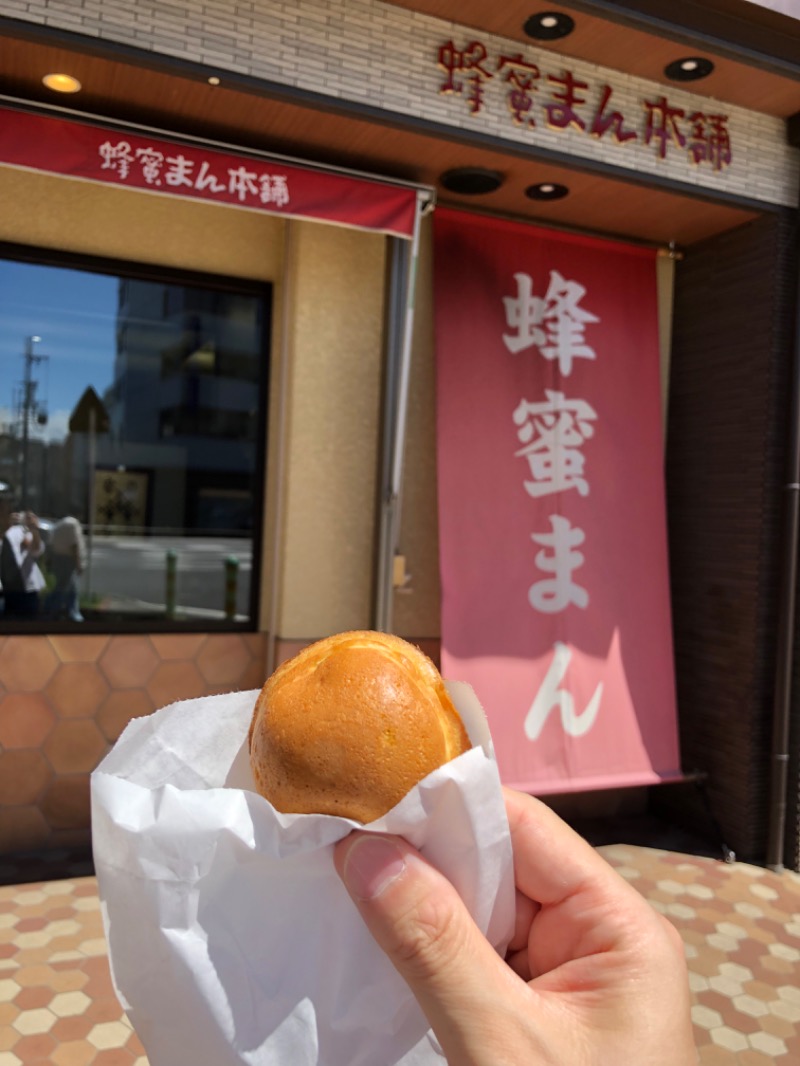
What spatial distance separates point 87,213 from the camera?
457 centimetres

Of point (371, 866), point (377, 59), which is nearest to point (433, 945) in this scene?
point (371, 866)

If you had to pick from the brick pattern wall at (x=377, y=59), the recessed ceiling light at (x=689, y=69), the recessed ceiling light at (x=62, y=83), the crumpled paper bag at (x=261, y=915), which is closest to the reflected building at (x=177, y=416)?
the recessed ceiling light at (x=62, y=83)

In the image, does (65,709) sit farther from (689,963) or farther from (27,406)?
(689,963)

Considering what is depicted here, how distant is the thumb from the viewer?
1233 millimetres

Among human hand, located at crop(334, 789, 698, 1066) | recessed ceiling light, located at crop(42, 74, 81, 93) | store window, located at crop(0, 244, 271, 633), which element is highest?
recessed ceiling light, located at crop(42, 74, 81, 93)

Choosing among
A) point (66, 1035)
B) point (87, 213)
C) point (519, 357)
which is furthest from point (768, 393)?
point (66, 1035)

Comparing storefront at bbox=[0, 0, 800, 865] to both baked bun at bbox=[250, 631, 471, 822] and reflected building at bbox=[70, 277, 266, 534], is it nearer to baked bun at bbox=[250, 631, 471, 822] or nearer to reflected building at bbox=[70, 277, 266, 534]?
reflected building at bbox=[70, 277, 266, 534]

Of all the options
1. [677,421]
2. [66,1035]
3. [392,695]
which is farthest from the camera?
[677,421]

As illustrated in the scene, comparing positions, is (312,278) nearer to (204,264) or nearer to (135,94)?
(204,264)

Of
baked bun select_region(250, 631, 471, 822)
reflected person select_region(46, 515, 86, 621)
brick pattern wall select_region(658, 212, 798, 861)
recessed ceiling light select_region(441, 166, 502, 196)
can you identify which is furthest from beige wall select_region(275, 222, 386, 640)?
baked bun select_region(250, 631, 471, 822)

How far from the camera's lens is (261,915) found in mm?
1338

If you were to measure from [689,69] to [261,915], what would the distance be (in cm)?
455

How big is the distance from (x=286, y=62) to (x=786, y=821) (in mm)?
4857

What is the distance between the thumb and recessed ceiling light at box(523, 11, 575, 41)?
13.0 feet
